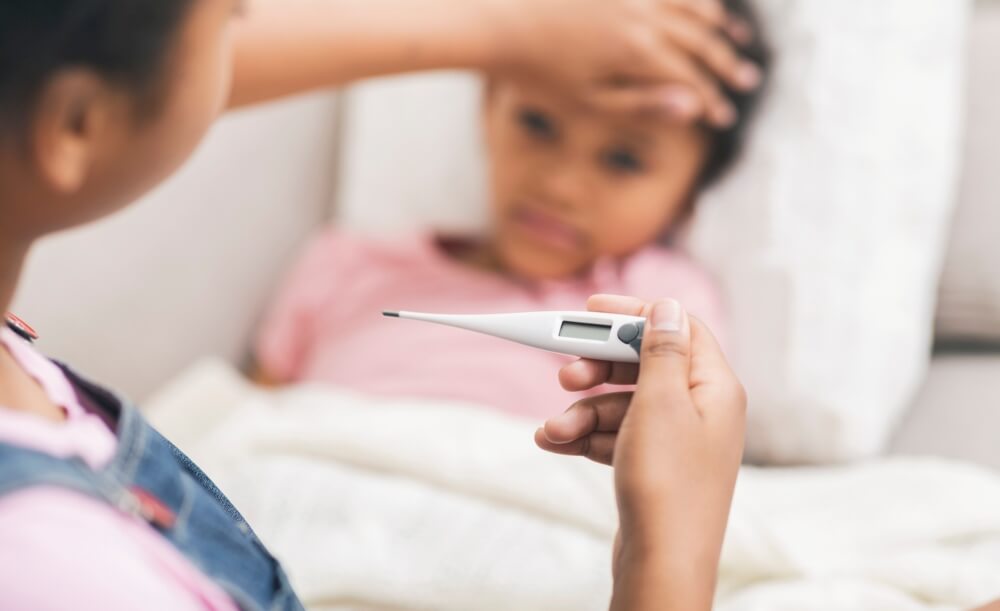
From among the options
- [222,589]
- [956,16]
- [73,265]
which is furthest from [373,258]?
[222,589]

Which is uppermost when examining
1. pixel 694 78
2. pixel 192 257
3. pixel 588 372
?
pixel 694 78

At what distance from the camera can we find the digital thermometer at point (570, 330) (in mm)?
460

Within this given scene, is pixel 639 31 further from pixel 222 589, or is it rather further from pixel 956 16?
pixel 222 589

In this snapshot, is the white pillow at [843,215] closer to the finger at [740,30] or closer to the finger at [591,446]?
the finger at [740,30]

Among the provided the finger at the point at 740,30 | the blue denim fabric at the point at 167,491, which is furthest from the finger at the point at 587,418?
the finger at the point at 740,30

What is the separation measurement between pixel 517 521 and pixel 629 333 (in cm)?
35

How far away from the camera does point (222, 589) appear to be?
41 centimetres

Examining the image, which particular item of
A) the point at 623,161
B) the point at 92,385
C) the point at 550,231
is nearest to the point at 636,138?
the point at 623,161

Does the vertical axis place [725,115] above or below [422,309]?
above

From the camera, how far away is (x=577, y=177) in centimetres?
105

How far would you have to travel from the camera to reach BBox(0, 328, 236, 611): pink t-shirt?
0.32m

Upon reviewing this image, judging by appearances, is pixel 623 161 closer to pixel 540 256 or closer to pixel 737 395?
pixel 540 256

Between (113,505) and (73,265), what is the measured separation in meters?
0.69

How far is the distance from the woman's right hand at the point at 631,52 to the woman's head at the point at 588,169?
0.03 meters
